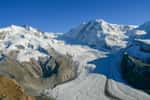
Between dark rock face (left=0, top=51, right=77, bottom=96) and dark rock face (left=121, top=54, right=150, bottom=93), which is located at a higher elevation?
dark rock face (left=121, top=54, right=150, bottom=93)

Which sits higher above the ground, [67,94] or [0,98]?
[0,98]

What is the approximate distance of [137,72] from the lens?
132625mm

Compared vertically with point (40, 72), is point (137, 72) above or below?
above

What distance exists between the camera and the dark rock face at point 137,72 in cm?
12231

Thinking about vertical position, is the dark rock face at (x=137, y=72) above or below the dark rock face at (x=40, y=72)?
above

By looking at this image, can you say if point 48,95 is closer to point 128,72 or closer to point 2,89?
point 128,72

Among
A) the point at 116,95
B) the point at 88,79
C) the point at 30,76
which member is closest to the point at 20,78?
the point at 30,76

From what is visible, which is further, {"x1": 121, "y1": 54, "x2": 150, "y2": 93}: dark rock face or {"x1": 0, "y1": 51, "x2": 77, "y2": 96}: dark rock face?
{"x1": 0, "y1": 51, "x2": 77, "y2": 96}: dark rock face

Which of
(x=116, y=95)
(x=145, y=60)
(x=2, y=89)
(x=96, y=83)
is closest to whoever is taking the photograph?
(x=2, y=89)

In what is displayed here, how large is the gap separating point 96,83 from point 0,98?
77.5 m

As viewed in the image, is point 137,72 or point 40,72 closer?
point 137,72

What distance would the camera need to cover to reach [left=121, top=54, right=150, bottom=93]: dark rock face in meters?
122

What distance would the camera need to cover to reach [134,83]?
124m

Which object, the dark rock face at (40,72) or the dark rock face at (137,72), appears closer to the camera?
the dark rock face at (137,72)
